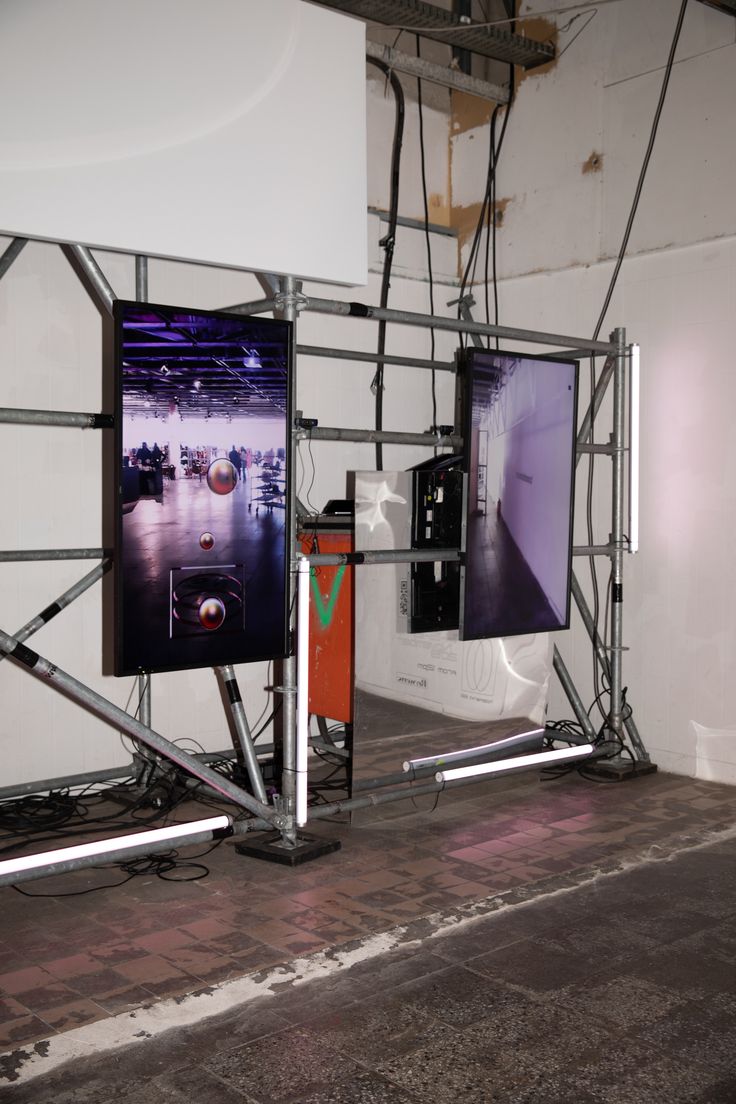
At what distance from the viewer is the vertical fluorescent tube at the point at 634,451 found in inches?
195

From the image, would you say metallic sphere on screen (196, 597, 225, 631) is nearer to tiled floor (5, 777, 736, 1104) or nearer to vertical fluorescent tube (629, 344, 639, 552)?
tiled floor (5, 777, 736, 1104)

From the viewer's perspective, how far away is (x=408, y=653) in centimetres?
430

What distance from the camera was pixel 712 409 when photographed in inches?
193

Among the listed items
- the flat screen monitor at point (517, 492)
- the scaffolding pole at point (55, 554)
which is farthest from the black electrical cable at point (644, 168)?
the scaffolding pole at point (55, 554)

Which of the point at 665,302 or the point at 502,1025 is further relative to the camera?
the point at 665,302

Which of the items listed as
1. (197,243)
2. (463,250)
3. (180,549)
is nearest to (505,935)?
(180,549)

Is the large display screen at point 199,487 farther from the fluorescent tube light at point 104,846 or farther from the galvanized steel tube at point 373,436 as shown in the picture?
the fluorescent tube light at point 104,846

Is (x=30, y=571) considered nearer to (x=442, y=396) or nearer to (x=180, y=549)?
(x=180, y=549)

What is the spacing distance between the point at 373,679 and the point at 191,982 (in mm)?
1563

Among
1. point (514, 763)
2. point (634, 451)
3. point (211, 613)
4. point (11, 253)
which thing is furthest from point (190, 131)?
point (514, 763)

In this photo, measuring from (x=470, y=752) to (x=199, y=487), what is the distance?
6.18 ft

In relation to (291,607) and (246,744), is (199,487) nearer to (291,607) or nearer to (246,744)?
(291,607)

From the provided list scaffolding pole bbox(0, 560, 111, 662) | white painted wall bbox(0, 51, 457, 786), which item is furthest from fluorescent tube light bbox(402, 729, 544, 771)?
scaffolding pole bbox(0, 560, 111, 662)

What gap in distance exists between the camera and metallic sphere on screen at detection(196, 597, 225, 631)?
3.43 meters
